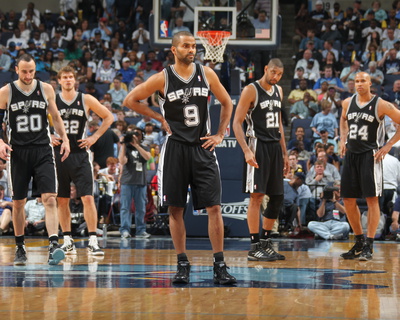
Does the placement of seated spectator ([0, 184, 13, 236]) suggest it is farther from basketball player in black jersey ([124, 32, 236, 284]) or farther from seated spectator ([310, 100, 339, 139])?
basketball player in black jersey ([124, 32, 236, 284])

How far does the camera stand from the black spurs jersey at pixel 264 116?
8.26m

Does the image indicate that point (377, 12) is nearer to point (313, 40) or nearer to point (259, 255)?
point (313, 40)

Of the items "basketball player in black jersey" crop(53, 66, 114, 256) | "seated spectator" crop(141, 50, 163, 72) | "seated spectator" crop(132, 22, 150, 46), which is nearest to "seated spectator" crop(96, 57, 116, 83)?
"seated spectator" crop(141, 50, 163, 72)

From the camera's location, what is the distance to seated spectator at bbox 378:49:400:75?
18.6 metres

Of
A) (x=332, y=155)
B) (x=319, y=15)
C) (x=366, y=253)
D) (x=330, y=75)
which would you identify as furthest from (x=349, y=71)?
(x=366, y=253)

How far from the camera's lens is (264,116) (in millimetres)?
8273

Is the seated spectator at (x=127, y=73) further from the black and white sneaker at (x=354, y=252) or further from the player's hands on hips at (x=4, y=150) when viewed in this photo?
the player's hands on hips at (x=4, y=150)

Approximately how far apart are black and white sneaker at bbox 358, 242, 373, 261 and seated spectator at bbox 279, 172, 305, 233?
4.42 metres

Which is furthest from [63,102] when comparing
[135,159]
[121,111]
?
[121,111]

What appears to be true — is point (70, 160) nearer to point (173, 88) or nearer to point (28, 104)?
point (28, 104)

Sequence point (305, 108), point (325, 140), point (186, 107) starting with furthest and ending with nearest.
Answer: point (305, 108) → point (325, 140) → point (186, 107)

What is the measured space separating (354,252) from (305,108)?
30.7 feet

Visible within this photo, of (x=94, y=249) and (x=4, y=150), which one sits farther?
(x=94, y=249)

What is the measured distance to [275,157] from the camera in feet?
27.4
